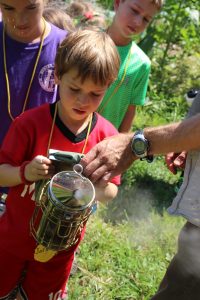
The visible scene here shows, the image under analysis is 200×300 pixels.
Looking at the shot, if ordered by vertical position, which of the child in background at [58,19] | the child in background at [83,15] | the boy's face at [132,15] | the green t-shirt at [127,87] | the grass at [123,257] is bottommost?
the grass at [123,257]

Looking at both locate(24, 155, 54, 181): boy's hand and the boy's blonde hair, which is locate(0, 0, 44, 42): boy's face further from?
locate(24, 155, 54, 181): boy's hand

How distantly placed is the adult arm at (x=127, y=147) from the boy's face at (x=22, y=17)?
67 cm

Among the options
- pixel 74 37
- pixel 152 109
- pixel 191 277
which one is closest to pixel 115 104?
pixel 74 37

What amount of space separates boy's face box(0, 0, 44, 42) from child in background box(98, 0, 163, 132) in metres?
0.69

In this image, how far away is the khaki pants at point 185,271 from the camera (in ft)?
6.99

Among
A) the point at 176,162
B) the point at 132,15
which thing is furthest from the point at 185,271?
the point at 132,15

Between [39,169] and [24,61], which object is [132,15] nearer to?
[24,61]

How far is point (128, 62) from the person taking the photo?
2.91 meters

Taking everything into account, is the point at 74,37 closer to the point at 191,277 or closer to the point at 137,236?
the point at 191,277

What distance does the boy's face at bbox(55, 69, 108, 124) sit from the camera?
1967 millimetres

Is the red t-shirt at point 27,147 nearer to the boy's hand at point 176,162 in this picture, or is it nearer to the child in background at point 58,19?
the boy's hand at point 176,162

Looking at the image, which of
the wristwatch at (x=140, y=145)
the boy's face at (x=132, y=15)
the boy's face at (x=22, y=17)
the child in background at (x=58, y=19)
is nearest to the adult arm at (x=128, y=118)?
the boy's face at (x=132, y=15)

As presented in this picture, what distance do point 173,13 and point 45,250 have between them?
445cm

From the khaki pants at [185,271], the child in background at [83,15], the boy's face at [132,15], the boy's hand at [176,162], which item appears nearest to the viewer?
the khaki pants at [185,271]
